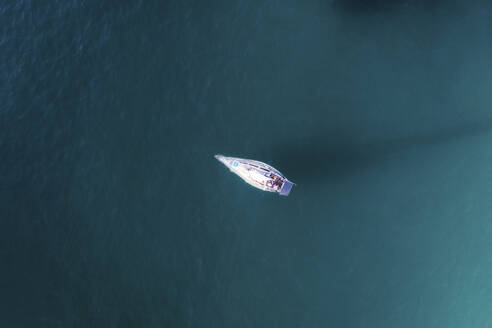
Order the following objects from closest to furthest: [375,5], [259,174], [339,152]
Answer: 1. [259,174]
2. [339,152]
3. [375,5]

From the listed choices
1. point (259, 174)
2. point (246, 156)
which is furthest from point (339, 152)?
point (246, 156)

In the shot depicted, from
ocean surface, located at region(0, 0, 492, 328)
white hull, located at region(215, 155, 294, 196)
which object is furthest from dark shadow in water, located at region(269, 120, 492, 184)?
white hull, located at region(215, 155, 294, 196)

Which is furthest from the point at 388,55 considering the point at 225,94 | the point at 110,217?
the point at 110,217

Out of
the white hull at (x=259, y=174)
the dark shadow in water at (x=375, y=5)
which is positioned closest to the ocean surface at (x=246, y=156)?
the dark shadow in water at (x=375, y=5)

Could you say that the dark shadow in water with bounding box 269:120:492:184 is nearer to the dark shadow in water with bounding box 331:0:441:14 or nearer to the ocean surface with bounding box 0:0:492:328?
the ocean surface with bounding box 0:0:492:328

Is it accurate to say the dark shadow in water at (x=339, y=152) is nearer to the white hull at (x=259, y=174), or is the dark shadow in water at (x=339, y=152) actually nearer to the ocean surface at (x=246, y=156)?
the ocean surface at (x=246, y=156)

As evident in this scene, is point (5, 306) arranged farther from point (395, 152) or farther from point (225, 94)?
point (395, 152)

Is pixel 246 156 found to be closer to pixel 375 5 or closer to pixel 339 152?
pixel 339 152
